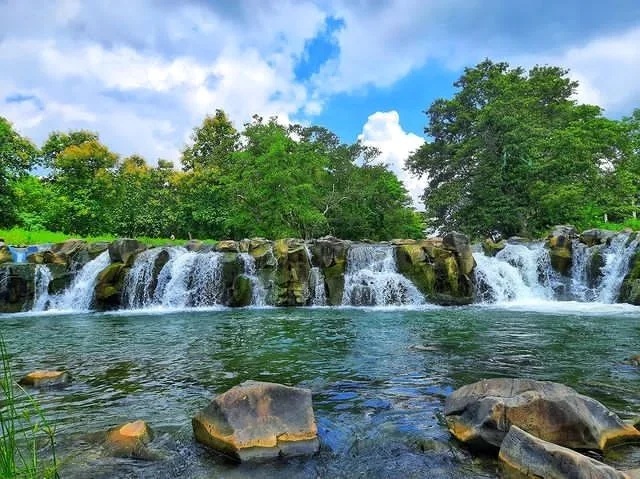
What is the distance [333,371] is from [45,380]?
4742 mm

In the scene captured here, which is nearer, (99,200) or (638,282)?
(638,282)

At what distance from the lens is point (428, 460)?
457cm

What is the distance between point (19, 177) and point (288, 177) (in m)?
20.2

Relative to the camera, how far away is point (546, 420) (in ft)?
15.0

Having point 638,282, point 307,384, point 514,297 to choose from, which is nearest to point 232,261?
point 514,297

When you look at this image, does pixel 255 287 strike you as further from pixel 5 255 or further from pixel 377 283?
pixel 5 255

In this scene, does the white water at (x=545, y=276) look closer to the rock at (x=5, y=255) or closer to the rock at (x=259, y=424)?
the rock at (x=259, y=424)

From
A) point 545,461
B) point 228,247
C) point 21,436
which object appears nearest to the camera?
point 545,461

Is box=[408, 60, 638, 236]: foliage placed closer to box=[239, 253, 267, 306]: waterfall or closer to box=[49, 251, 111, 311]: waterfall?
box=[239, 253, 267, 306]: waterfall

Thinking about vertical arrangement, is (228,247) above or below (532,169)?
below

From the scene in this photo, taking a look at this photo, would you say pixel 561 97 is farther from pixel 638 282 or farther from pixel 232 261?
pixel 232 261

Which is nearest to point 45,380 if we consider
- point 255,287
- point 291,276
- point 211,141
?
point 255,287

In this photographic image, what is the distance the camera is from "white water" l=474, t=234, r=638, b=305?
782 inches

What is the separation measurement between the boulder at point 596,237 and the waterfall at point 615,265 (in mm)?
548
